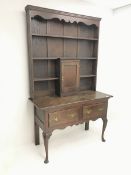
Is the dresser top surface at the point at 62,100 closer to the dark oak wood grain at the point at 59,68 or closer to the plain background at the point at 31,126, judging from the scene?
the dark oak wood grain at the point at 59,68

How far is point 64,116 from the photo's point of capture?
202 cm

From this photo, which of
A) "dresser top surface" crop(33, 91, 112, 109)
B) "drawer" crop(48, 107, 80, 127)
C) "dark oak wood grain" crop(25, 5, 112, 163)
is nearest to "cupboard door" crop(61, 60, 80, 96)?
"dark oak wood grain" crop(25, 5, 112, 163)

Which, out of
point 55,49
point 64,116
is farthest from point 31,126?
point 55,49

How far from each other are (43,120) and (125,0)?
2305mm

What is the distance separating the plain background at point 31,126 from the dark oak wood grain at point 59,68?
0.15 m

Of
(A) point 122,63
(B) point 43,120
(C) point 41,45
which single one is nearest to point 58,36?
(C) point 41,45

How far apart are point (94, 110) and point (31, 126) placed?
1.03 m

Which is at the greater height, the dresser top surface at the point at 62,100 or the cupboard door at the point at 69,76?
the cupboard door at the point at 69,76

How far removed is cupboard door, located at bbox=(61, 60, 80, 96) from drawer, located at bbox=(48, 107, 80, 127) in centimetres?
36

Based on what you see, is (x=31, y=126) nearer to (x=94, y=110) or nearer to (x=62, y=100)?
(x=62, y=100)

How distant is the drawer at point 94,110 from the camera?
2199mm

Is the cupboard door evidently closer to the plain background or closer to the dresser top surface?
the dresser top surface

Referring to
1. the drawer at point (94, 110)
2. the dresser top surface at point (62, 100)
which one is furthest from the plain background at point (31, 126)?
the drawer at point (94, 110)

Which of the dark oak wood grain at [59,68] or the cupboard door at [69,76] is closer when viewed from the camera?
the dark oak wood grain at [59,68]
